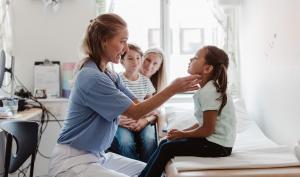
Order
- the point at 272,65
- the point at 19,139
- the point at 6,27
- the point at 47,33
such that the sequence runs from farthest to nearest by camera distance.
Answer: the point at 47,33 → the point at 6,27 → the point at 272,65 → the point at 19,139

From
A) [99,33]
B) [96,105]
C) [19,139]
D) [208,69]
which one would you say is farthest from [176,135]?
[19,139]

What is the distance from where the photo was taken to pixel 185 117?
265 cm

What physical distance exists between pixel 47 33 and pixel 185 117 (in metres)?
1.41

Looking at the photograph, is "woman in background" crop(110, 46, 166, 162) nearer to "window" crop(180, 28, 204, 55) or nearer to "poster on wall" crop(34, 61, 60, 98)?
"window" crop(180, 28, 204, 55)

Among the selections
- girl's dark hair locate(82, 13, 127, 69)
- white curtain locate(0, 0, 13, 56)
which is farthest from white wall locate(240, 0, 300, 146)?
white curtain locate(0, 0, 13, 56)

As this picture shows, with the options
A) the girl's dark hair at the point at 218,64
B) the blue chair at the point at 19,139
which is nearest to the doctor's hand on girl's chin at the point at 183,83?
the girl's dark hair at the point at 218,64

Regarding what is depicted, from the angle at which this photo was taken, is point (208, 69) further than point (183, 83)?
Yes

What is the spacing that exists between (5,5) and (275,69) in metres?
2.15

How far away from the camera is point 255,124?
2699mm

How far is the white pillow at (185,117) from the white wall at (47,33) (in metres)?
0.97

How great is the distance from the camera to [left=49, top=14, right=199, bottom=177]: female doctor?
1568 millimetres

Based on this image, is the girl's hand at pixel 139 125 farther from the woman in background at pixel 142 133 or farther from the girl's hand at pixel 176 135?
the girl's hand at pixel 176 135

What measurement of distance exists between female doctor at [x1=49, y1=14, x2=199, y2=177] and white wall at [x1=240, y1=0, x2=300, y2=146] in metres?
0.79

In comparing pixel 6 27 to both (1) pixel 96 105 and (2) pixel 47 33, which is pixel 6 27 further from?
(1) pixel 96 105
